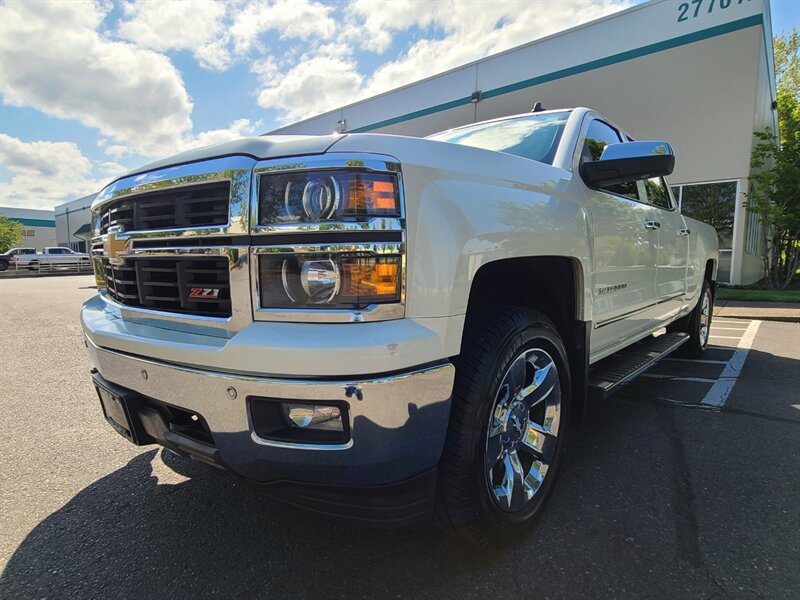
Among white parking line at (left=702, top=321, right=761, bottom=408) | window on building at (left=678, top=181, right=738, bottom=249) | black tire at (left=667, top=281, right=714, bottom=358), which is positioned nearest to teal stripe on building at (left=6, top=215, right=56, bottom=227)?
window on building at (left=678, top=181, right=738, bottom=249)

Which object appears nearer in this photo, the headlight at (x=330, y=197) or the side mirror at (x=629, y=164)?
the headlight at (x=330, y=197)

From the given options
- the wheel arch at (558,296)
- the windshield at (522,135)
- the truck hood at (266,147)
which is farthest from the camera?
the windshield at (522,135)

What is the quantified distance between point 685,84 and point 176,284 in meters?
14.7

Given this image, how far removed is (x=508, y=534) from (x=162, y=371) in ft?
4.86

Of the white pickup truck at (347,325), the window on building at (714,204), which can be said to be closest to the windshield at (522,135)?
the white pickup truck at (347,325)

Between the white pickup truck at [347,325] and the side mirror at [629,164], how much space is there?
377 mm

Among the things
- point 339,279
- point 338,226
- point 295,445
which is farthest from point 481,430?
point 338,226

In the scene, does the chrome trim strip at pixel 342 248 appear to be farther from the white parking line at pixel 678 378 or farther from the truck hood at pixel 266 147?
the white parking line at pixel 678 378

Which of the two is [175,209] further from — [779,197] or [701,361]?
[779,197]

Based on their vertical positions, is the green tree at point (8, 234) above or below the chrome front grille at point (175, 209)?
above

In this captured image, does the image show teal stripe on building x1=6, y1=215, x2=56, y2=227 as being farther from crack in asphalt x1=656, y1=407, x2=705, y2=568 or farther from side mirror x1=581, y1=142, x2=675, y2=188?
crack in asphalt x1=656, y1=407, x2=705, y2=568

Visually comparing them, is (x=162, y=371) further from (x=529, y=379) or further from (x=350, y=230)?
(x=529, y=379)

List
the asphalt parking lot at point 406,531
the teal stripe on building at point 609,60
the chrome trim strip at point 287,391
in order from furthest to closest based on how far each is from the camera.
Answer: the teal stripe on building at point 609,60
the asphalt parking lot at point 406,531
the chrome trim strip at point 287,391

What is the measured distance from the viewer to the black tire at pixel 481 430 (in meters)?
1.68
